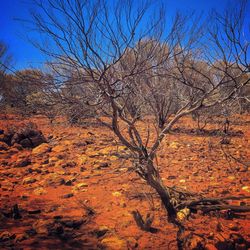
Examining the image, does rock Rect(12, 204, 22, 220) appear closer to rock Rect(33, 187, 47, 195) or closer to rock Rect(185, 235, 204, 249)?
rock Rect(33, 187, 47, 195)

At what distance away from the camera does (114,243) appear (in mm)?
2785

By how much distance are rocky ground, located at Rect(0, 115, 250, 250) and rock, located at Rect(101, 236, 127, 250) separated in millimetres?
11

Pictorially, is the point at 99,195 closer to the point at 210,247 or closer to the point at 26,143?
the point at 210,247

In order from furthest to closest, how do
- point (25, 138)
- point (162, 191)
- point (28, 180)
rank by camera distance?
point (25, 138) < point (28, 180) < point (162, 191)

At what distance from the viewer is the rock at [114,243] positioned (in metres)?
2.73

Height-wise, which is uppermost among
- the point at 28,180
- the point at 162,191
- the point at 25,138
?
the point at 25,138

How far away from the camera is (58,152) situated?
7008 millimetres

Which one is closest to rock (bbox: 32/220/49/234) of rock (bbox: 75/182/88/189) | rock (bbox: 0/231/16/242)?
rock (bbox: 0/231/16/242)

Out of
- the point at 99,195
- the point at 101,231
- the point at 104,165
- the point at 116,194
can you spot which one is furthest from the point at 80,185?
the point at 101,231

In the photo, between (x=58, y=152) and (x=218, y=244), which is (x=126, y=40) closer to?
(x=218, y=244)

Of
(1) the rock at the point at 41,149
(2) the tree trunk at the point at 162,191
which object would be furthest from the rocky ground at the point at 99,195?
(2) the tree trunk at the point at 162,191

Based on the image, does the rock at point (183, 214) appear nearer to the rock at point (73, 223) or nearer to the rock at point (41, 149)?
the rock at point (73, 223)

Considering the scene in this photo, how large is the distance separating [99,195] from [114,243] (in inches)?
59.2

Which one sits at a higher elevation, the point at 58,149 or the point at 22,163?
the point at 58,149
